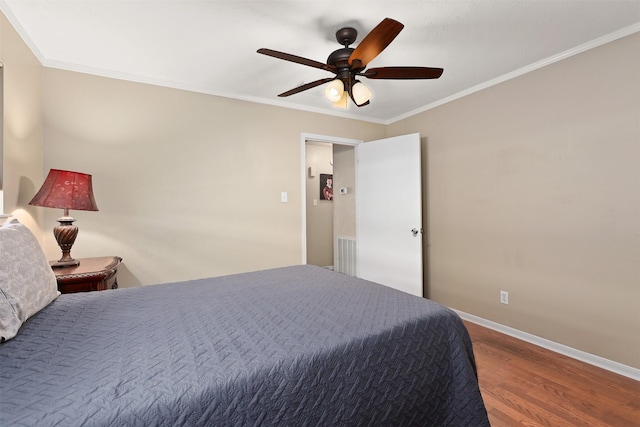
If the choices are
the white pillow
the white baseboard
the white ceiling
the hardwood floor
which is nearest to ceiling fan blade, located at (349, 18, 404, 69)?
the white ceiling

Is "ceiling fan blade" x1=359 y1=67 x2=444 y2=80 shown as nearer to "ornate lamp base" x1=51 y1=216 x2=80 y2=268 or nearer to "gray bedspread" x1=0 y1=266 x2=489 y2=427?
"gray bedspread" x1=0 y1=266 x2=489 y2=427

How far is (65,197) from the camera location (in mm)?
1839

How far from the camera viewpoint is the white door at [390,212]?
322 cm

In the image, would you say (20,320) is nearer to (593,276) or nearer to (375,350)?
(375,350)

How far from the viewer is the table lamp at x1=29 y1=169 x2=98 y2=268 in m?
1.80

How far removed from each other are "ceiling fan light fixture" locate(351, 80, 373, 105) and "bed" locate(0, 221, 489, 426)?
1267 millimetres

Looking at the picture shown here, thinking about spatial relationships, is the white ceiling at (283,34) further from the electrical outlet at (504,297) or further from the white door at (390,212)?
the electrical outlet at (504,297)

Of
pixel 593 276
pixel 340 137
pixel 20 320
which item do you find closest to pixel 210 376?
pixel 20 320

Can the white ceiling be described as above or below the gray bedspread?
above

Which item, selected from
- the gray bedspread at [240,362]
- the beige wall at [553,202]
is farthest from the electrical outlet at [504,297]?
the gray bedspread at [240,362]

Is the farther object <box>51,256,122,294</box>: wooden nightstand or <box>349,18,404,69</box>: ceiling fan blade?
<box>51,256,122,294</box>: wooden nightstand

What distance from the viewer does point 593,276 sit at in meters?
2.12

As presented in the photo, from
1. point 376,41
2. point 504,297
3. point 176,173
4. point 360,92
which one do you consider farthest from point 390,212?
point 176,173

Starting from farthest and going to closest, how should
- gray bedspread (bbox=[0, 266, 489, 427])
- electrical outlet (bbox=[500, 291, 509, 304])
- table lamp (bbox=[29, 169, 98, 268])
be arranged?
1. electrical outlet (bbox=[500, 291, 509, 304])
2. table lamp (bbox=[29, 169, 98, 268])
3. gray bedspread (bbox=[0, 266, 489, 427])
